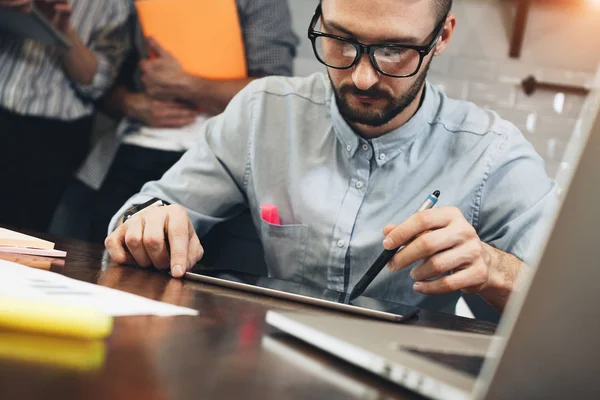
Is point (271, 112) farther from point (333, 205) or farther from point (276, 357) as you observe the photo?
point (276, 357)

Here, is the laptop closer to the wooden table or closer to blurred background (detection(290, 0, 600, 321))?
the wooden table

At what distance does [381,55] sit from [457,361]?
2.45ft

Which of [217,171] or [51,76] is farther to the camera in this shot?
[51,76]

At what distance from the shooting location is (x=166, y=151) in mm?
1960

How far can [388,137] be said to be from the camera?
1264 mm

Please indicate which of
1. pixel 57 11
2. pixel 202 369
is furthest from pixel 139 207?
pixel 57 11

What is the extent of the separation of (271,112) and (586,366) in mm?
1053

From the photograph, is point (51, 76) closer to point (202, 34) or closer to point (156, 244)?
point (202, 34)

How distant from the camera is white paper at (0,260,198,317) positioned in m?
0.57

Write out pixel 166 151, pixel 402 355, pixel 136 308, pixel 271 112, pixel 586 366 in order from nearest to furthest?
1. pixel 586 366
2. pixel 402 355
3. pixel 136 308
4. pixel 271 112
5. pixel 166 151

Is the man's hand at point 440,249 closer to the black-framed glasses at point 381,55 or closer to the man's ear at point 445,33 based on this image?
the black-framed glasses at point 381,55

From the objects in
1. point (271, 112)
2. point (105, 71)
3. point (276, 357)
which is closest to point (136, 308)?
point (276, 357)

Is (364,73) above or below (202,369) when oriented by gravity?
above

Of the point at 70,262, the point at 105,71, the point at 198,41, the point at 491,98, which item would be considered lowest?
the point at 70,262
